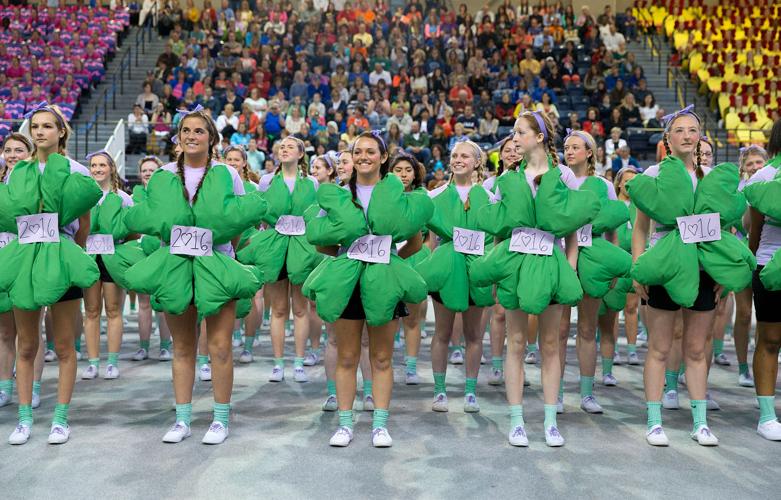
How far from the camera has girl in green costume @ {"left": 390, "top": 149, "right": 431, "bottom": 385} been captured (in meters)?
6.13

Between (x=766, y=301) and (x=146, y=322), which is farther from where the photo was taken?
(x=146, y=322)

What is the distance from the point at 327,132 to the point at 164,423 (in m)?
9.57

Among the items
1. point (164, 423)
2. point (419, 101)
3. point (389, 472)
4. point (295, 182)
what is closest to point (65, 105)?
point (419, 101)

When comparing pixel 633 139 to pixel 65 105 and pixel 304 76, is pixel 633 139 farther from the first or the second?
pixel 65 105

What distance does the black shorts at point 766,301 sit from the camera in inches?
204

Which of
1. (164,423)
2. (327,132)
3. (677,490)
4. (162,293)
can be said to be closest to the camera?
(677,490)

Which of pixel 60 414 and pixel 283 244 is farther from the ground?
pixel 283 244

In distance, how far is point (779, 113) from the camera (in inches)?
684

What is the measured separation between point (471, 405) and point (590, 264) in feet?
3.53

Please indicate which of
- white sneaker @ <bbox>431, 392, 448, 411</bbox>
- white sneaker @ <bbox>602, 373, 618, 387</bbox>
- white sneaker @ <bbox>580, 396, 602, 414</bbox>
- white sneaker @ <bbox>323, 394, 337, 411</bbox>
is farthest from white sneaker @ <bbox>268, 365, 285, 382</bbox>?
white sneaker @ <bbox>602, 373, 618, 387</bbox>

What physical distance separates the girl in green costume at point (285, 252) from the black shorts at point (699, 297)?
8.29 feet

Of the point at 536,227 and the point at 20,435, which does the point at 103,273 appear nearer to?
the point at 20,435

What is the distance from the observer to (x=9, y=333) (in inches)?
215

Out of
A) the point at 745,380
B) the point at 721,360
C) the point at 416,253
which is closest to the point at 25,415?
the point at 416,253
